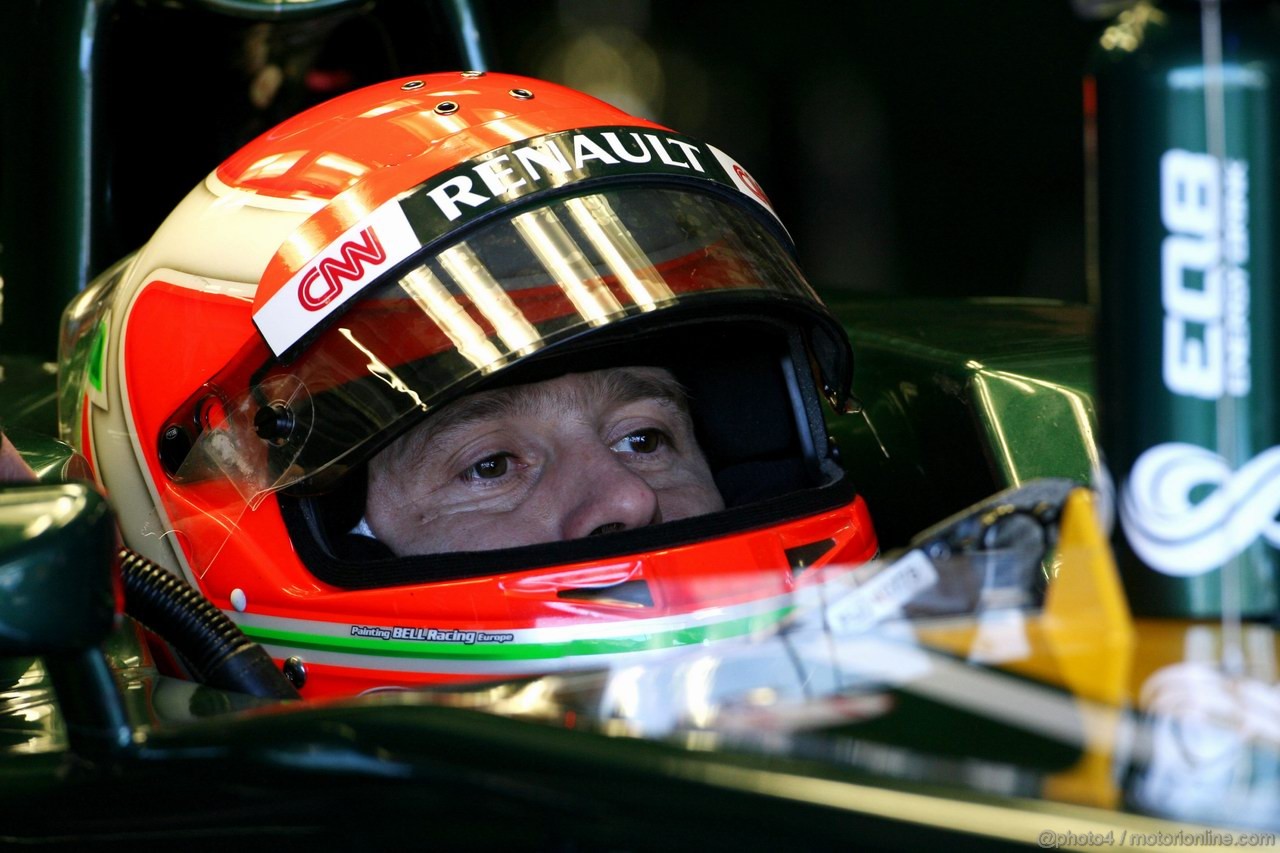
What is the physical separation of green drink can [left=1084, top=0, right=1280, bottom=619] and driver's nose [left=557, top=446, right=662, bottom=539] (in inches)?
27.6

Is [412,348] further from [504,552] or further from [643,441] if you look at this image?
[643,441]

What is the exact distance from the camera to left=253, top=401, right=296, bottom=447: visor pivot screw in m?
1.39

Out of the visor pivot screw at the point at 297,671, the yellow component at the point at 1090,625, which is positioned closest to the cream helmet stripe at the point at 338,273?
the visor pivot screw at the point at 297,671

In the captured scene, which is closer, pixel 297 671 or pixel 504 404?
pixel 297 671

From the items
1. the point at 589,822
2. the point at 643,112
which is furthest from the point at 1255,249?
the point at 643,112

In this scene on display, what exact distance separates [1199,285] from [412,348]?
77 centimetres

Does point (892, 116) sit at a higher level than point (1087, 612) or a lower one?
higher

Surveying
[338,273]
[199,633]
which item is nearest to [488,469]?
[338,273]

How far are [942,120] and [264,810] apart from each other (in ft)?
19.7

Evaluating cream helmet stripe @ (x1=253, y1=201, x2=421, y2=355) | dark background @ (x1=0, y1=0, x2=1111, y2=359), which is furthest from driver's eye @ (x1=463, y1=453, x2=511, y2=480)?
dark background @ (x1=0, y1=0, x2=1111, y2=359)

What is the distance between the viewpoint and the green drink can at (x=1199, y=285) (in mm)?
733

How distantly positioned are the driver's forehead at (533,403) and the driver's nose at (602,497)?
61mm

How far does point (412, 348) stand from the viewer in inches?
53.8

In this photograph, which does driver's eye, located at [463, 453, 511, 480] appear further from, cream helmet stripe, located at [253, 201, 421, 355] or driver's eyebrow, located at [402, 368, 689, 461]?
cream helmet stripe, located at [253, 201, 421, 355]
